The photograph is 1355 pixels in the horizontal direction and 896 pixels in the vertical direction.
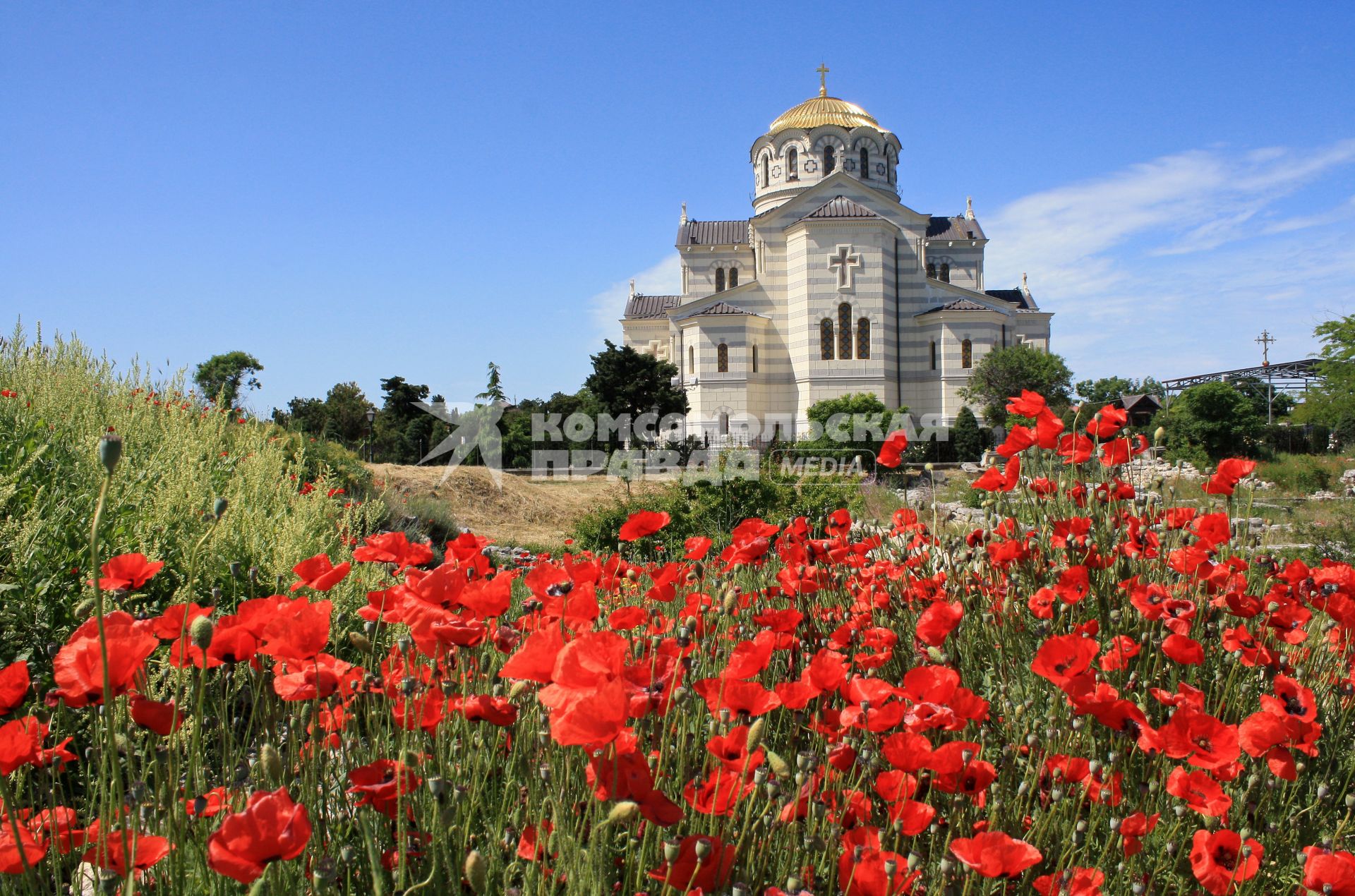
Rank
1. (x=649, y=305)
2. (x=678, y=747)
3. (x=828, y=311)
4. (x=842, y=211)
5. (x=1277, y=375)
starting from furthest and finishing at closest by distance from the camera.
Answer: (x=1277, y=375)
(x=649, y=305)
(x=828, y=311)
(x=842, y=211)
(x=678, y=747)

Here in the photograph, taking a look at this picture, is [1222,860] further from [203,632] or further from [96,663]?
[96,663]

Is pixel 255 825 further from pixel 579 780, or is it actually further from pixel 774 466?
pixel 774 466

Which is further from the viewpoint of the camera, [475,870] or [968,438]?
[968,438]

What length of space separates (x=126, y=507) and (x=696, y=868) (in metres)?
3.96

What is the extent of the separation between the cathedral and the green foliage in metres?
28.0

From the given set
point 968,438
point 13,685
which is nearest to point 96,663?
point 13,685

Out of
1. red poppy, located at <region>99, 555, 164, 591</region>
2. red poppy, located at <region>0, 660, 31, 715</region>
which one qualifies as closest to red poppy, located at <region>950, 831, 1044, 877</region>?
red poppy, located at <region>0, 660, 31, 715</region>

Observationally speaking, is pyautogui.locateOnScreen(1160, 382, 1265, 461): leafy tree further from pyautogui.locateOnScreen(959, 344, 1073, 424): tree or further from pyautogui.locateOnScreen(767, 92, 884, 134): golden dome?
pyautogui.locateOnScreen(767, 92, 884, 134): golden dome

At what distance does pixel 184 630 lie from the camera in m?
1.36

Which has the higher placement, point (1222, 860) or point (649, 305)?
point (649, 305)

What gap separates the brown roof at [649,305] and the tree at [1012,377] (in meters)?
17.7

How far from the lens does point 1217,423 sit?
25.7 metres

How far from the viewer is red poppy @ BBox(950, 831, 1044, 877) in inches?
45.3

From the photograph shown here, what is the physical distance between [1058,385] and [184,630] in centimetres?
3580
